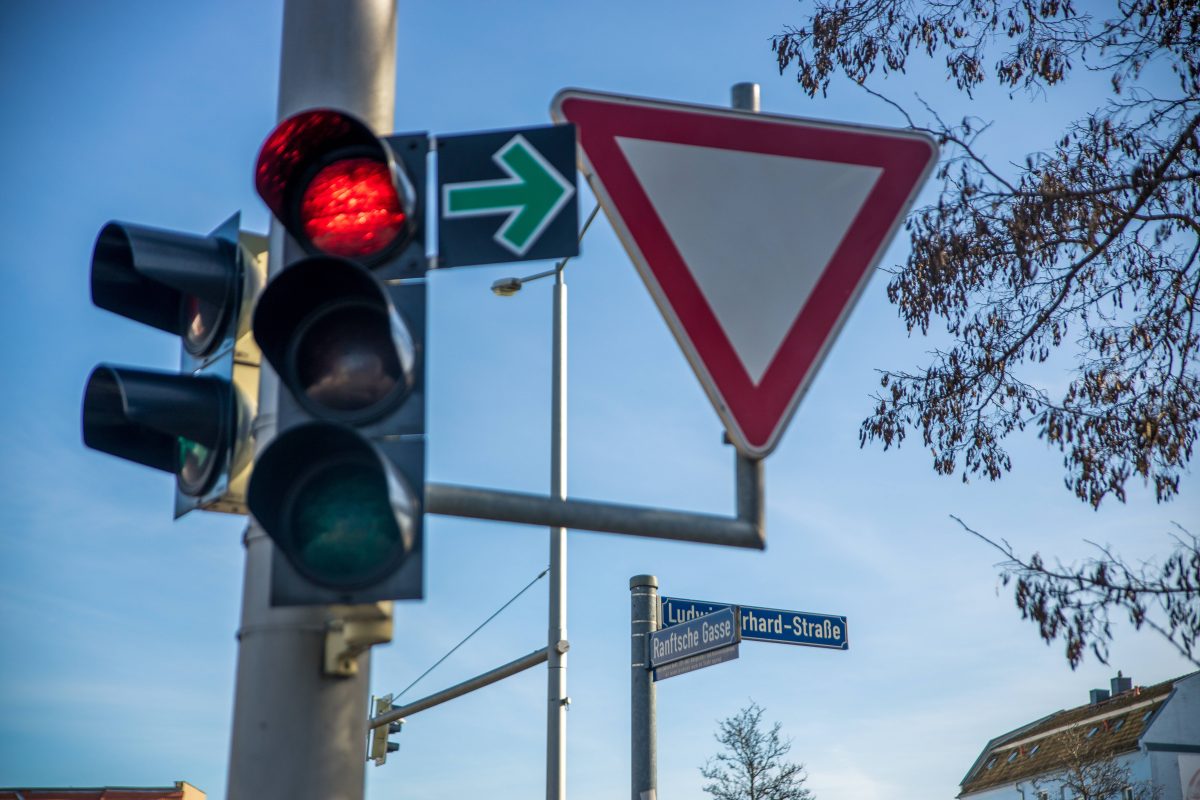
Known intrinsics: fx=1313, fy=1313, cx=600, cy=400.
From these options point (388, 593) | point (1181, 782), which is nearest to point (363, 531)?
point (388, 593)

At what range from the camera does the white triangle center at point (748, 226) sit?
10.6 feet

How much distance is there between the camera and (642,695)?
11125 mm

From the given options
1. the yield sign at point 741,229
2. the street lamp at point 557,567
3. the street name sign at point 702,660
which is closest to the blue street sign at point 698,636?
the street name sign at point 702,660

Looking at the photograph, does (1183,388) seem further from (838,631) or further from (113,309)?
(113,309)

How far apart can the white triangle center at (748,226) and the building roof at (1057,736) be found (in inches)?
2049

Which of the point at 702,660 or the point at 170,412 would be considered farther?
the point at 702,660

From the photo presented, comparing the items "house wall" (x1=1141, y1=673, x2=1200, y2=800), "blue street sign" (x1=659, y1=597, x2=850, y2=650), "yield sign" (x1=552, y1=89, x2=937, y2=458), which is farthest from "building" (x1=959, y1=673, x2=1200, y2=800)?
"yield sign" (x1=552, y1=89, x2=937, y2=458)

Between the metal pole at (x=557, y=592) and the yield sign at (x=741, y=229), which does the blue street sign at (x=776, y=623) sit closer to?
the metal pole at (x=557, y=592)

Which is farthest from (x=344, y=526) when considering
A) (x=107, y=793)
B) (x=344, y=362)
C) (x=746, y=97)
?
(x=107, y=793)

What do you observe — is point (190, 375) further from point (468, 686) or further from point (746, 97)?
point (468, 686)

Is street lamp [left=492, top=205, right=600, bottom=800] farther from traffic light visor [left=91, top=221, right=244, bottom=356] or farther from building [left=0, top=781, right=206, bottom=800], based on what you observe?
building [left=0, top=781, right=206, bottom=800]

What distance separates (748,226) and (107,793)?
1785 inches

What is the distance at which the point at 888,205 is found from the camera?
3408 mm

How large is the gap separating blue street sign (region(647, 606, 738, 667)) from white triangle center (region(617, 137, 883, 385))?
7800 millimetres
